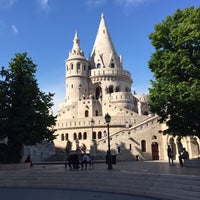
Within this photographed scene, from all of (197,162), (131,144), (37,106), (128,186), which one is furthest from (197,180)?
(131,144)

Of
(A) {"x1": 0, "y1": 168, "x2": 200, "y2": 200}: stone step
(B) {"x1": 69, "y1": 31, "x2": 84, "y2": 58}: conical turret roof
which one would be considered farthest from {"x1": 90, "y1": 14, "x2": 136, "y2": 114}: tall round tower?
(A) {"x1": 0, "y1": 168, "x2": 200, "y2": 200}: stone step

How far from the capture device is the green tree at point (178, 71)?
50.5 feet

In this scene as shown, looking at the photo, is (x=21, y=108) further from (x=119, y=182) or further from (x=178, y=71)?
(x=178, y=71)

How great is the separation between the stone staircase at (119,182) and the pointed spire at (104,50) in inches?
1949

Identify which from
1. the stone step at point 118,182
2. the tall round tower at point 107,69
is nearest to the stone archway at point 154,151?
the stone step at point 118,182

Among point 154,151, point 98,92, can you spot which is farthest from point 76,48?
point 154,151

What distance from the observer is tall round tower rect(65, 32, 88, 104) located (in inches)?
2228

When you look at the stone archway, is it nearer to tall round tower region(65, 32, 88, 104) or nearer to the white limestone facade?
the white limestone facade

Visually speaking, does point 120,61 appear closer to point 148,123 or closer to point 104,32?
point 104,32

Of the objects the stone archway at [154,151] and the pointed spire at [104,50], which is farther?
the pointed spire at [104,50]

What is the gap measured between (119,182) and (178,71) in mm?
8722

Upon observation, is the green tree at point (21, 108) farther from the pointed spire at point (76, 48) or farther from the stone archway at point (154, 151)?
the pointed spire at point (76, 48)

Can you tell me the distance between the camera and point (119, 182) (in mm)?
11727

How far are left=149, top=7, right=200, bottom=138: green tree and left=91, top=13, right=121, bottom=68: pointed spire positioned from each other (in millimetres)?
44533
